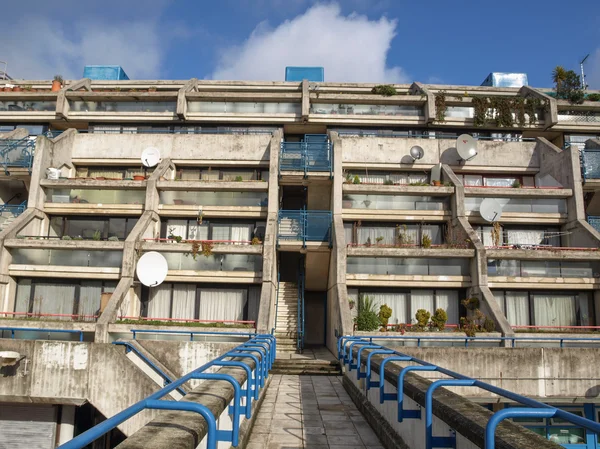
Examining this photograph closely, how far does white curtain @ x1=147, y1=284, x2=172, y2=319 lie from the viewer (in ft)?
88.0

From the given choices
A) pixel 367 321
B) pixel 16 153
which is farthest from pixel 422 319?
pixel 16 153

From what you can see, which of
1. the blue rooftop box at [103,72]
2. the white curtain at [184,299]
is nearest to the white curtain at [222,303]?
the white curtain at [184,299]

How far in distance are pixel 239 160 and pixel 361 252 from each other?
36.3ft

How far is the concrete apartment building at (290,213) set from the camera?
2547 centimetres

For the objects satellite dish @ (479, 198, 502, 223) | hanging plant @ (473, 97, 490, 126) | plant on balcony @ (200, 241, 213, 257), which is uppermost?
hanging plant @ (473, 97, 490, 126)

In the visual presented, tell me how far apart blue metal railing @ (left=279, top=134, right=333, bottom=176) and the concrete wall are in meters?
1.95

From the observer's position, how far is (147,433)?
14.2 feet

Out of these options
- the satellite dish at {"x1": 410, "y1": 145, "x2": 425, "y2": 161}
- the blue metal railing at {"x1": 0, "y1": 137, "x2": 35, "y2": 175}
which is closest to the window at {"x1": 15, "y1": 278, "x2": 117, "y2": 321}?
the blue metal railing at {"x1": 0, "y1": 137, "x2": 35, "y2": 175}

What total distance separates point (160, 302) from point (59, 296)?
5.75 m

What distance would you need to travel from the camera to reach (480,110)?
1341 inches

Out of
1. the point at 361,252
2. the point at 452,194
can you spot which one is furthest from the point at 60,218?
the point at 452,194

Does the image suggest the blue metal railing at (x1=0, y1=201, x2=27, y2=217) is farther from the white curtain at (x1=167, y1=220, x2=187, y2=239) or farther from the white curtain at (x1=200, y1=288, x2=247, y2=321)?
the white curtain at (x1=200, y1=288, x2=247, y2=321)

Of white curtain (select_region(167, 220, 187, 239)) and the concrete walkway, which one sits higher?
white curtain (select_region(167, 220, 187, 239))

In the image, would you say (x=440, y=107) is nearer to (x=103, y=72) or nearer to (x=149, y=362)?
(x=149, y=362)
